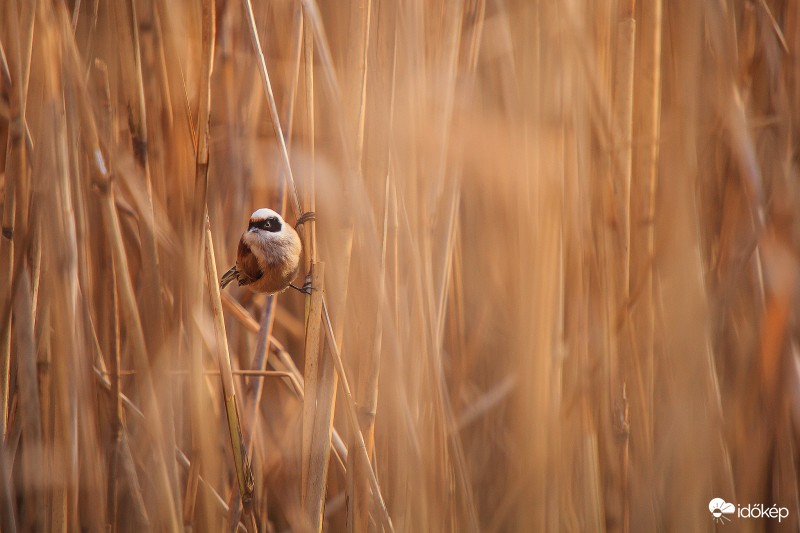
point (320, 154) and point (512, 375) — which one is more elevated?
point (320, 154)

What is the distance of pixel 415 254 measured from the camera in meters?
0.70

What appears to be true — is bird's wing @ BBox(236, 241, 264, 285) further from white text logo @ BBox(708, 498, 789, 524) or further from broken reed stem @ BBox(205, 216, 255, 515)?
white text logo @ BBox(708, 498, 789, 524)

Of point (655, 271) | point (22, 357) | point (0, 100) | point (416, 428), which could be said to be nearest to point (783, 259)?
point (655, 271)

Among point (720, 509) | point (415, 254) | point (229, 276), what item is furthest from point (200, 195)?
point (720, 509)

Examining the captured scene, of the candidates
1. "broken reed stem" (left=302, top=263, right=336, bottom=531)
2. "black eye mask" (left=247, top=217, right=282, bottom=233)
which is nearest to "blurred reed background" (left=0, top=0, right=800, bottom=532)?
"broken reed stem" (left=302, top=263, right=336, bottom=531)

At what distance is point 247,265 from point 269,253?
36 mm

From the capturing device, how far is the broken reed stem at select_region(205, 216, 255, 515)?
58 centimetres

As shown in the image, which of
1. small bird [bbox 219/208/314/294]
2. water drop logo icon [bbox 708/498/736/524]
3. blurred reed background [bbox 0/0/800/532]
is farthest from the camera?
water drop logo icon [bbox 708/498/736/524]

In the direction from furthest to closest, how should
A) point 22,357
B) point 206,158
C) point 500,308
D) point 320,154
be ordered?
point 500,308
point 320,154
point 22,357
point 206,158

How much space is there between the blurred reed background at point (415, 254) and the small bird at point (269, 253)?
92 millimetres

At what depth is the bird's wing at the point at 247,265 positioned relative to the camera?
0.55 m

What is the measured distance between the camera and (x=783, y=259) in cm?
78

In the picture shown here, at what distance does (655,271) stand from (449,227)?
289 mm

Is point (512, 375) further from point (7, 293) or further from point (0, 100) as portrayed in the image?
point (0, 100)
